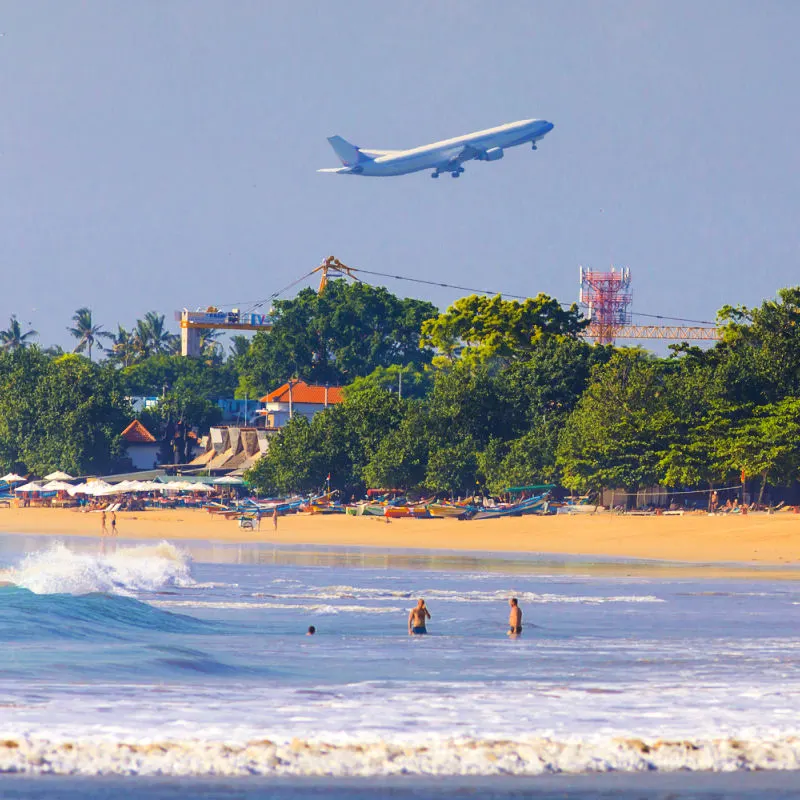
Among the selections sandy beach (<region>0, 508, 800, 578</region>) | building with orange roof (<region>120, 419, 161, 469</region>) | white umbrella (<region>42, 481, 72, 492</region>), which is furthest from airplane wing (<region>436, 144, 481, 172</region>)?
sandy beach (<region>0, 508, 800, 578</region>)

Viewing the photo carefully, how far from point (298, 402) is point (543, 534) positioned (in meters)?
60.7

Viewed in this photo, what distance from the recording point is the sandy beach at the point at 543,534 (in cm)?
4794

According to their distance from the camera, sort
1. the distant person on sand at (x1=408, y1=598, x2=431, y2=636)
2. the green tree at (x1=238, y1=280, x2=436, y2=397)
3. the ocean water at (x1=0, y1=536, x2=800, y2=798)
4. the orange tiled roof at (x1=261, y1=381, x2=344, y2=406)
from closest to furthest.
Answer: the ocean water at (x1=0, y1=536, x2=800, y2=798) < the distant person on sand at (x1=408, y1=598, x2=431, y2=636) < the orange tiled roof at (x1=261, y1=381, x2=344, y2=406) < the green tree at (x1=238, y1=280, x2=436, y2=397)

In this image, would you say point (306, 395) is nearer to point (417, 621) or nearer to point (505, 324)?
point (505, 324)

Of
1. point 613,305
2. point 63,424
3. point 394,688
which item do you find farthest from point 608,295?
point 394,688

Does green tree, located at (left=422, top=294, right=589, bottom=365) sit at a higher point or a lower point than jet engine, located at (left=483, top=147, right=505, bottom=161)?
lower

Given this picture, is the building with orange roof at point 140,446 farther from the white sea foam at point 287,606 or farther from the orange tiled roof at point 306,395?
the white sea foam at point 287,606

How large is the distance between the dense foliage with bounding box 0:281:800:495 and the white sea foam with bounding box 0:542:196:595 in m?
27.2

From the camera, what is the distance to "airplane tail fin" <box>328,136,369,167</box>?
17100cm

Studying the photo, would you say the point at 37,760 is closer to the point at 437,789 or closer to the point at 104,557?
the point at 437,789

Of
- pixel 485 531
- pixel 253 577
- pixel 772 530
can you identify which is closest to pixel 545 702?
pixel 253 577

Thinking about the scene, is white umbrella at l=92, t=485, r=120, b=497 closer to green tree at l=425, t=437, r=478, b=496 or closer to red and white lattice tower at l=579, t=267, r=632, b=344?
green tree at l=425, t=437, r=478, b=496

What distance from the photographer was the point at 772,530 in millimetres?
50875

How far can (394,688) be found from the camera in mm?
18844
